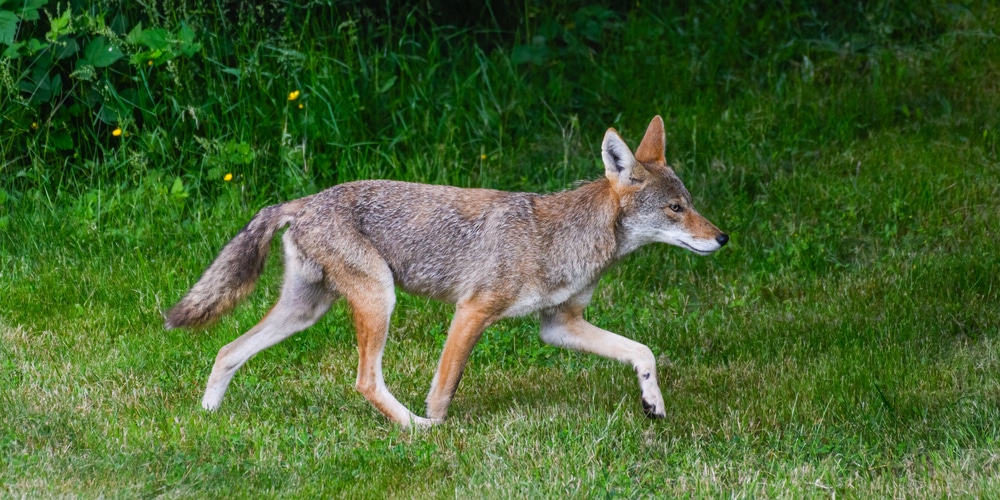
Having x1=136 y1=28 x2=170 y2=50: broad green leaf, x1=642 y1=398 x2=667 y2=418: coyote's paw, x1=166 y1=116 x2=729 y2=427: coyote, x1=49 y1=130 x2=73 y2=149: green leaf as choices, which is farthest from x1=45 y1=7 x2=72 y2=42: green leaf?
x1=642 y1=398 x2=667 y2=418: coyote's paw

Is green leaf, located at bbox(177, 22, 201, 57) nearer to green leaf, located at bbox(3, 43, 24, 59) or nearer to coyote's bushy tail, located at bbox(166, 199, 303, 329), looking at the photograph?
green leaf, located at bbox(3, 43, 24, 59)

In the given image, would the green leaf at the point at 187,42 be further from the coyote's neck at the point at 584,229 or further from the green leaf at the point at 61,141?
the coyote's neck at the point at 584,229

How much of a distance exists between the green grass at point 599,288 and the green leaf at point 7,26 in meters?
0.63

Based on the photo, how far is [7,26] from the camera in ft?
28.5

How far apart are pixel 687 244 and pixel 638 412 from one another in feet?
3.11

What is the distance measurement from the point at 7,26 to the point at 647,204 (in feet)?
17.2

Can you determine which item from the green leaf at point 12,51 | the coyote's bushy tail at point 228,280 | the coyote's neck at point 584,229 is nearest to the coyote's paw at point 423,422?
the coyote's neck at point 584,229

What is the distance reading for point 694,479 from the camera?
5.26 m

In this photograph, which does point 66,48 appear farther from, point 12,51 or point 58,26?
point 12,51

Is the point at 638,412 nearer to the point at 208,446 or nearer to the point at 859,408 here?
the point at 859,408

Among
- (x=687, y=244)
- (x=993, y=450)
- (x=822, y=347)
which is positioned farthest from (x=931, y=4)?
(x=993, y=450)

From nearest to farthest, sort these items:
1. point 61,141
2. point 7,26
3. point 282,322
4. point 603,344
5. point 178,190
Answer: point 603,344 → point 282,322 → point 7,26 → point 178,190 → point 61,141

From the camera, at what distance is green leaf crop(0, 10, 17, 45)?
8.66 m

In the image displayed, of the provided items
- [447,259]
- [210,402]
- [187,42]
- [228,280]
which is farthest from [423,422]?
[187,42]
